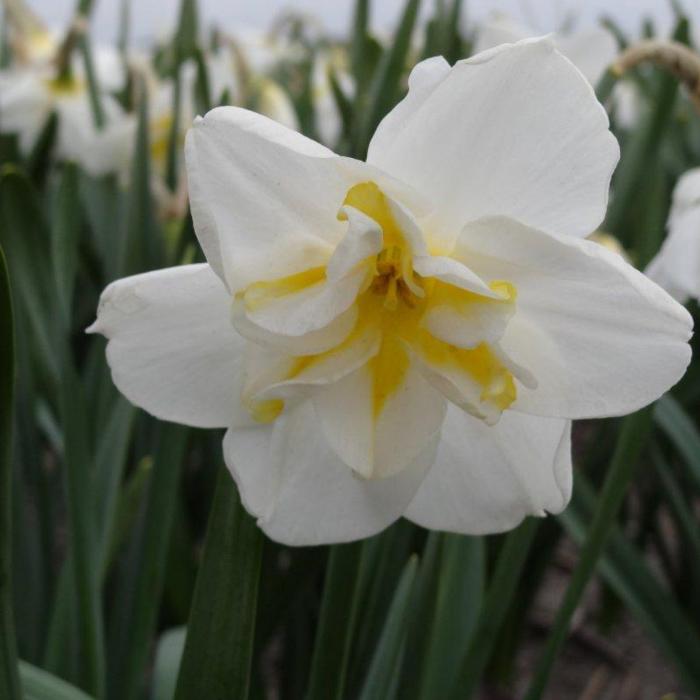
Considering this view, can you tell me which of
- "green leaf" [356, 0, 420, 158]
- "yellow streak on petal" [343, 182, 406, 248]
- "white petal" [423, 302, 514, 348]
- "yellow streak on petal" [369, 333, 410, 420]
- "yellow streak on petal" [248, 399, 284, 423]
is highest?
"yellow streak on petal" [343, 182, 406, 248]

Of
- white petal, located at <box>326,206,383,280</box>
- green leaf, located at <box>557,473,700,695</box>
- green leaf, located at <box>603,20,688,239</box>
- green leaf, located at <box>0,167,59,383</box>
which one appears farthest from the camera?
green leaf, located at <box>603,20,688,239</box>

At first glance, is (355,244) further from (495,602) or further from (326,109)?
(326,109)

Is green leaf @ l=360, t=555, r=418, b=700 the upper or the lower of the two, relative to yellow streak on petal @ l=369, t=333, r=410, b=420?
lower

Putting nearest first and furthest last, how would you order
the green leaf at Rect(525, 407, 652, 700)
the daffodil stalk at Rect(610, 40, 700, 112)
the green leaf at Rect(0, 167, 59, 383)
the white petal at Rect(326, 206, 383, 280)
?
the white petal at Rect(326, 206, 383, 280) → the green leaf at Rect(525, 407, 652, 700) → the daffodil stalk at Rect(610, 40, 700, 112) → the green leaf at Rect(0, 167, 59, 383)

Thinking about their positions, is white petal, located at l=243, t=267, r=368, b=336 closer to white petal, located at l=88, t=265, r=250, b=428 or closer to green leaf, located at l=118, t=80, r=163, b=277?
white petal, located at l=88, t=265, r=250, b=428

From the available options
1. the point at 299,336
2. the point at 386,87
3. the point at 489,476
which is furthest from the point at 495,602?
the point at 386,87

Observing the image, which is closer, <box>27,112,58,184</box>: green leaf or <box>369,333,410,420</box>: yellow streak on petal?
<box>369,333,410,420</box>: yellow streak on petal

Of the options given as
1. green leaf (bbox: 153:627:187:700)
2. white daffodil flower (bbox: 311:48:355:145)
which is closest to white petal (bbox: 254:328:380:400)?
green leaf (bbox: 153:627:187:700)
